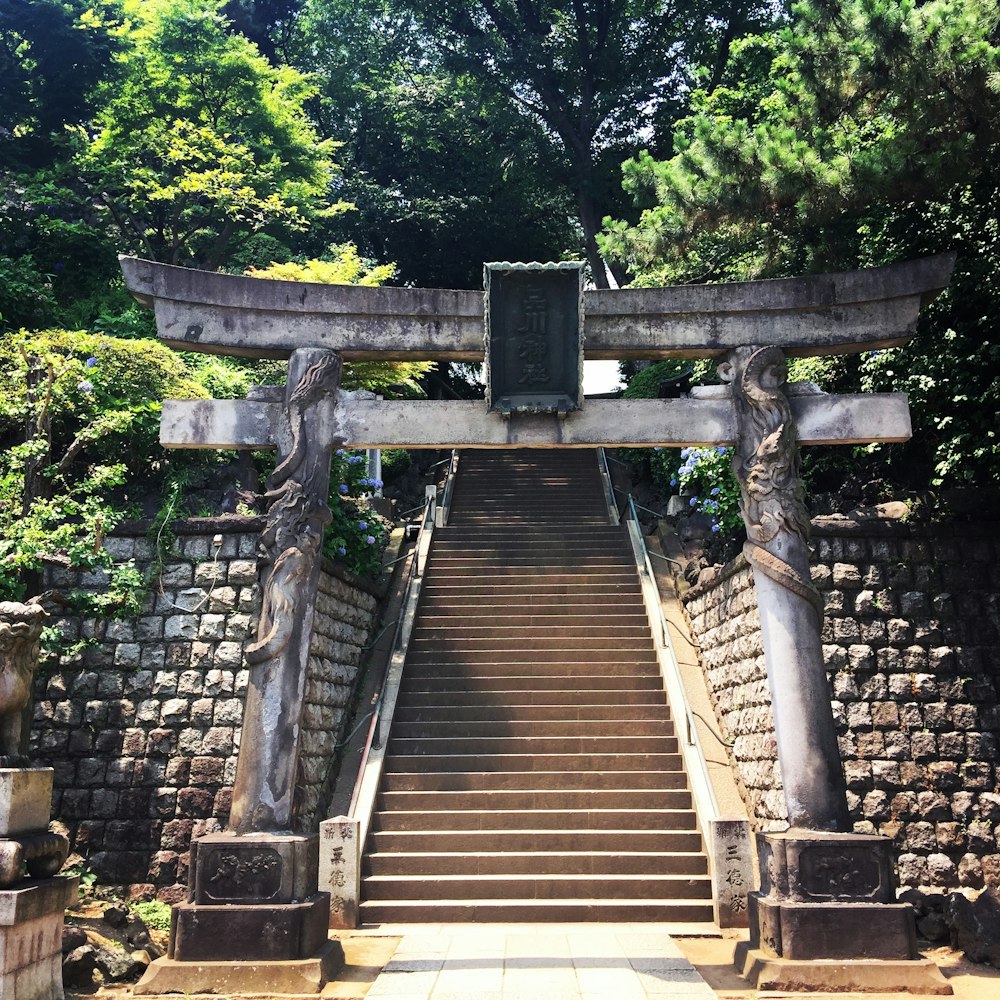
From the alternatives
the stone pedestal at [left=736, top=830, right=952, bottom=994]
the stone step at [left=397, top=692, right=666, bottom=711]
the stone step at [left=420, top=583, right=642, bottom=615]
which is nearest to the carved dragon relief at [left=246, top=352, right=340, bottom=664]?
the stone pedestal at [left=736, top=830, right=952, bottom=994]

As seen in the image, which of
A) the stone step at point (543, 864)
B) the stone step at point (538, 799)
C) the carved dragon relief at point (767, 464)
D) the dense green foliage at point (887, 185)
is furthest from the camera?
the stone step at point (538, 799)

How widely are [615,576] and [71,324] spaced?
9848 mm

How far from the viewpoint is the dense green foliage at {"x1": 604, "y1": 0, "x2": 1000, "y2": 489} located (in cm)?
834

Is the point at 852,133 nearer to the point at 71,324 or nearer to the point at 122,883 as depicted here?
the point at 122,883

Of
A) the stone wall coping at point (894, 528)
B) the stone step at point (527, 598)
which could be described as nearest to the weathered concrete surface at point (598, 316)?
the stone wall coping at point (894, 528)

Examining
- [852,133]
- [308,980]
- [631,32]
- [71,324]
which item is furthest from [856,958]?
[631,32]

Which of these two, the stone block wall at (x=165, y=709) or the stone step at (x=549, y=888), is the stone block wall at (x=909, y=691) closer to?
the stone step at (x=549, y=888)

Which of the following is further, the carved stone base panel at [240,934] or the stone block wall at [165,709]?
the stone block wall at [165,709]

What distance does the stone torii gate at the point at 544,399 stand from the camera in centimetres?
679

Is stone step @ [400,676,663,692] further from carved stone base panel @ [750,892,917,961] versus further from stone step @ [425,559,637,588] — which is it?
carved stone base panel @ [750,892,917,961]

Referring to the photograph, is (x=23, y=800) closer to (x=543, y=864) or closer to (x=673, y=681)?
(x=543, y=864)

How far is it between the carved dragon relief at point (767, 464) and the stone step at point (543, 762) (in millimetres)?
3662

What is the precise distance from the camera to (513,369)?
24.2 feet

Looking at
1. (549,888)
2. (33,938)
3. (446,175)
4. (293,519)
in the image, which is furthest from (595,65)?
(33,938)
